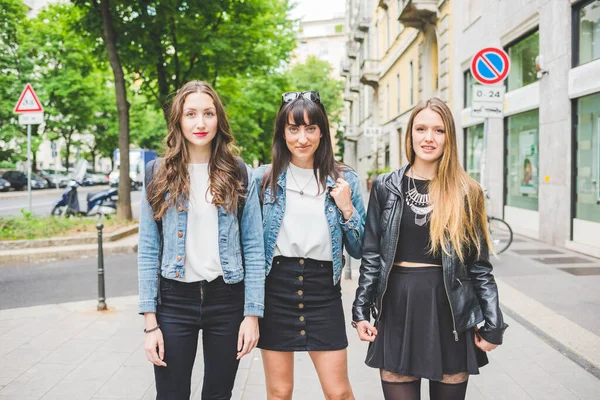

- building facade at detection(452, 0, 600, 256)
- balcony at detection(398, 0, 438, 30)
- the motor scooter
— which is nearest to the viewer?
building facade at detection(452, 0, 600, 256)

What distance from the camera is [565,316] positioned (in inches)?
231

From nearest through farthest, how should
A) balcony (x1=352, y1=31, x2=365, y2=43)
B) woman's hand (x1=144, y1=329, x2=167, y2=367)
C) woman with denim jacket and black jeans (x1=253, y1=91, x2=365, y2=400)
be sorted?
woman's hand (x1=144, y1=329, x2=167, y2=367) → woman with denim jacket and black jeans (x1=253, y1=91, x2=365, y2=400) → balcony (x1=352, y1=31, x2=365, y2=43)

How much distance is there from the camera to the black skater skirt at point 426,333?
255cm

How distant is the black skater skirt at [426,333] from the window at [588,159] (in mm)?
8286

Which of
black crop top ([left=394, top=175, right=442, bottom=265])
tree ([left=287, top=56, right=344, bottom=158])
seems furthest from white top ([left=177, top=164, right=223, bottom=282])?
tree ([left=287, top=56, right=344, bottom=158])

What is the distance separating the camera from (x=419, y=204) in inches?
104

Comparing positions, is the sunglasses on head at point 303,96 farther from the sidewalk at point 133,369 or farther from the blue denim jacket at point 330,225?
the sidewalk at point 133,369

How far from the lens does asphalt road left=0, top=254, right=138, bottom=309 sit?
285 inches

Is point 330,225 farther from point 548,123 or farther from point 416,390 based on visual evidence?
point 548,123

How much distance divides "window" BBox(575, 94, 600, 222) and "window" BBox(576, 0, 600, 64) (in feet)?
2.48

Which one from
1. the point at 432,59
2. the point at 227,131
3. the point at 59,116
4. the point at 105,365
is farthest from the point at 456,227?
the point at 59,116

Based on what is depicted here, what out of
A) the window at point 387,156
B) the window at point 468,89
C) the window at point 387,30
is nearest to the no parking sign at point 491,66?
the window at point 468,89

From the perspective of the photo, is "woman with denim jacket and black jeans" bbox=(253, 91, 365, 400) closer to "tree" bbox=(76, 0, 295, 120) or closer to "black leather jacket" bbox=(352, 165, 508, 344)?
"black leather jacket" bbox=(352, 165, 508, 344)

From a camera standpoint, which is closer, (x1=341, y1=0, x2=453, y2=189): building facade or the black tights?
the black tights
